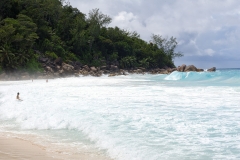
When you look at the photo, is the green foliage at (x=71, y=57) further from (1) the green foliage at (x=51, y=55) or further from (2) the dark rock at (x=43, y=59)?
(2) the dark rock at (x=43, y=59)

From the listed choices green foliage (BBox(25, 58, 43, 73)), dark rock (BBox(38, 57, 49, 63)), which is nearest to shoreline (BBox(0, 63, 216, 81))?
green foliage (BBox(25, 58, 43, 73))

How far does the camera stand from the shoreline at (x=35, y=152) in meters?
5.81

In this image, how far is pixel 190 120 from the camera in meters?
8.48

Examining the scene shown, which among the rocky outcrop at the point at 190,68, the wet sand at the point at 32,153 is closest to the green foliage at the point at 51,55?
the rocky outcrop at the point at 190,68

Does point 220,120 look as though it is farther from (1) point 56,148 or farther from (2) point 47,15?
(2) point 47,15

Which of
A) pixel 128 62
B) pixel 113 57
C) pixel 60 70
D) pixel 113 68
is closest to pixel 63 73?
pixel 60 70

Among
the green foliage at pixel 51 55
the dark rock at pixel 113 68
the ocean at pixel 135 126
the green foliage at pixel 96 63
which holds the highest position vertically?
the green foliage at pixel 51 55

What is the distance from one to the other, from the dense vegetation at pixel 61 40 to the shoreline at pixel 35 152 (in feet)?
101

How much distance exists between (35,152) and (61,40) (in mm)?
53670

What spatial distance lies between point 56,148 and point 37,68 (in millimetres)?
35894

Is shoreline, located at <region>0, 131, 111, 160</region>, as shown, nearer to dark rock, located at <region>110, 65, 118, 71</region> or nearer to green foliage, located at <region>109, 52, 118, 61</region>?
dark rock, located at <region>110, 65, 118, 71</region>

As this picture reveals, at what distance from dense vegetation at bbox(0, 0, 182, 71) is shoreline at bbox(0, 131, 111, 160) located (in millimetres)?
30904

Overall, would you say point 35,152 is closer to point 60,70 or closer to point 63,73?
point 63,73

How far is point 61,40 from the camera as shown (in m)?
57.8
